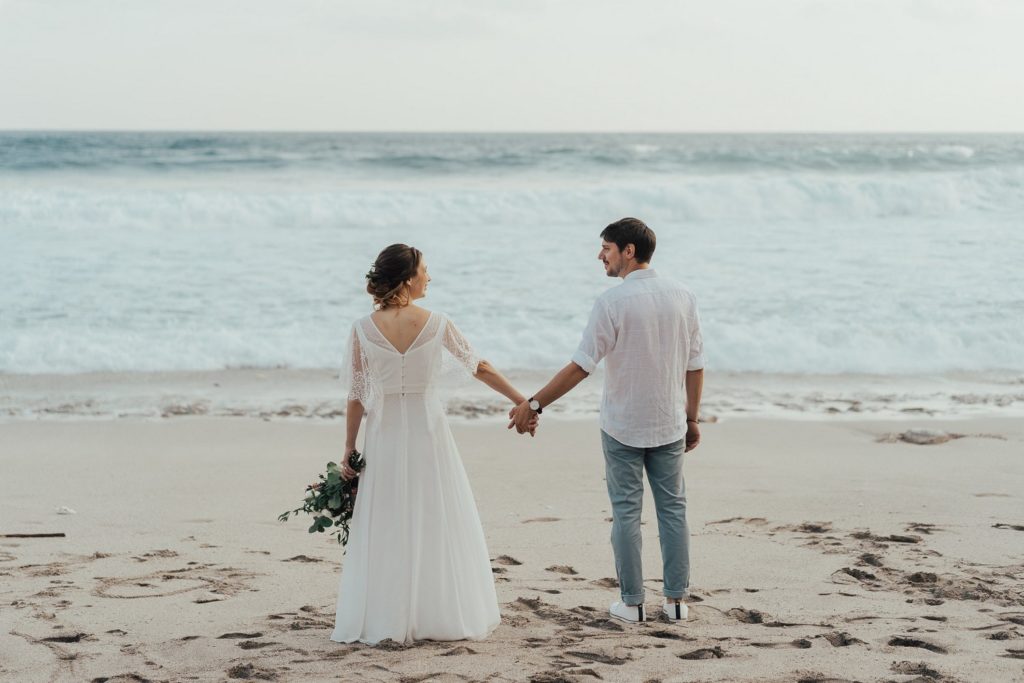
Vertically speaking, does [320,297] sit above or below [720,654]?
above

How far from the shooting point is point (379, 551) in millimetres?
4148

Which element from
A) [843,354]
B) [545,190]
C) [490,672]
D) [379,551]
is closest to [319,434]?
[379,551]

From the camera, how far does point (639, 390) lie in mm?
4340

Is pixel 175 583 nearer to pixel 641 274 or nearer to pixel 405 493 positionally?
pixel 405 493

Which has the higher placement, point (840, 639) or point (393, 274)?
point (393, 274)

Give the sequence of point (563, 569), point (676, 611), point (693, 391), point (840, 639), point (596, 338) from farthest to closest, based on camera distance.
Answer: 1. point (563, 569)
2. point (693, 391)
3. point (676, 611)
4. point (596, 338)
5. point (840, 639)

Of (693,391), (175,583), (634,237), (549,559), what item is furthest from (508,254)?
(634,237)

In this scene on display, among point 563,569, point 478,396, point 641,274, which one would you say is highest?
point 641,274

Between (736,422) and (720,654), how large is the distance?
482 cm

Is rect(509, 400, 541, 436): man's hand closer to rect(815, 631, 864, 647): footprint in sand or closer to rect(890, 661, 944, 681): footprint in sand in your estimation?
rect(815, 631, 864, 647): footprint in sand

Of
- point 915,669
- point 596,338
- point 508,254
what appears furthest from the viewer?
point 508,254

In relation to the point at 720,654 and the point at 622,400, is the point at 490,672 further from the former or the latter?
the point at 622,400

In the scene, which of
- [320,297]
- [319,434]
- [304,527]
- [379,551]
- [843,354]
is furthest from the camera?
[320,297]

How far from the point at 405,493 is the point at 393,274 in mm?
871
